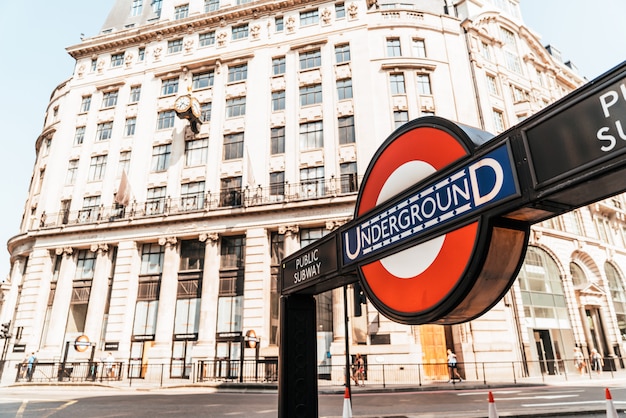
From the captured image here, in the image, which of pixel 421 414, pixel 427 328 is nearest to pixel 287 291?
pixel 421 414

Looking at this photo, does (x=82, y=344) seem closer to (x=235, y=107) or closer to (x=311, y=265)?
(x=235, y=107)

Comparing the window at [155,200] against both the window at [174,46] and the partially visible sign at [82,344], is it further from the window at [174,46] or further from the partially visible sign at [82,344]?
the window at [174,46]

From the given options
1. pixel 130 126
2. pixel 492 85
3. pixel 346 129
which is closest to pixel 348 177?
pixel 346 129

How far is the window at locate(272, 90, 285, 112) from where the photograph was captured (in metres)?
29.5

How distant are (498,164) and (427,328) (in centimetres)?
2390

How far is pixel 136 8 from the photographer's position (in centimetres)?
3856

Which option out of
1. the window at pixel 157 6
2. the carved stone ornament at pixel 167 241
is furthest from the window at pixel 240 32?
the carved stone ornament at pixel 167 241

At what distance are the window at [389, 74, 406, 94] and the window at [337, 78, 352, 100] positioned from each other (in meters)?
3.08

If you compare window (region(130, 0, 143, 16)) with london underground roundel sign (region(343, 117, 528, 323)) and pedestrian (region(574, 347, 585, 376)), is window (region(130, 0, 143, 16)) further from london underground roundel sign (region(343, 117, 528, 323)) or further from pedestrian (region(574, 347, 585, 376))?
pedestrian (region(574, 347, 585, 376))

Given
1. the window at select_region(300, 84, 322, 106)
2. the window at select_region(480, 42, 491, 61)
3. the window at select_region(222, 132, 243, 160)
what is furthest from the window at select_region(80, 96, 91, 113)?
the window at select_region(480, 42, 491, 61)

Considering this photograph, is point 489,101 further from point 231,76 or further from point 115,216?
point 115,216

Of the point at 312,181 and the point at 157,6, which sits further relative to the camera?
the point at 157,6

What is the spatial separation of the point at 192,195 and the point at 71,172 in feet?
40.3

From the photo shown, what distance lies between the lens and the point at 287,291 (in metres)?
4.08
